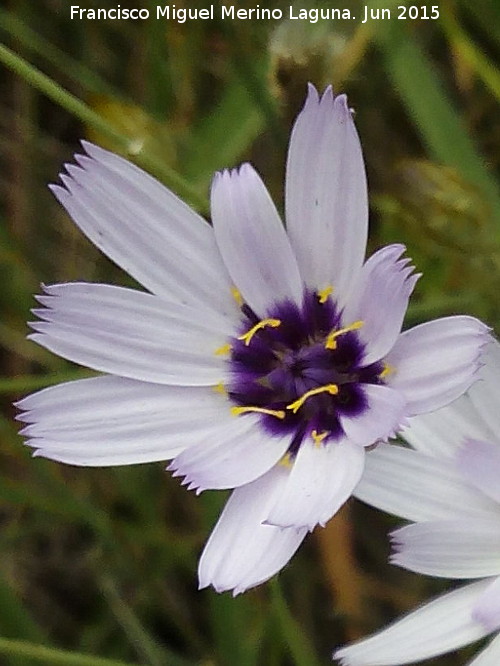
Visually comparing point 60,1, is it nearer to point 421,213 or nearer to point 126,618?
point 421,213

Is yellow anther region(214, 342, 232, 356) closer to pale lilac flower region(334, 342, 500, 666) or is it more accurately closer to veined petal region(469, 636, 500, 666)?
pale lilac flower region(334, 342, 500, 666)

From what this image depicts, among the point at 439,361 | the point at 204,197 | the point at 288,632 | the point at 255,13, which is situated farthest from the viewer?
the point at 255,13

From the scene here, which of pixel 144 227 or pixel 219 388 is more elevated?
pixel 144 227

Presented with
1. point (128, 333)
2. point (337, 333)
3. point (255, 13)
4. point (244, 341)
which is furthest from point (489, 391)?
point (255, 13)

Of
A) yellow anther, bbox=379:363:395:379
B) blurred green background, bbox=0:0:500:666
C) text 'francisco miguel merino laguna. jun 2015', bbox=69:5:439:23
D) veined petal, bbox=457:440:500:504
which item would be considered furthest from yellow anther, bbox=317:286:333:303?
text 'francisco miguel merino laguna. jun 2015', bbox=69:5:439:23

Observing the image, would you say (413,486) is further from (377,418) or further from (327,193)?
(327,193)

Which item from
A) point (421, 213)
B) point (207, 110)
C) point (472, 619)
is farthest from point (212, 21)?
point (472, 619)
